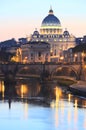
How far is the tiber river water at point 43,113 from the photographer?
4762 centimetres

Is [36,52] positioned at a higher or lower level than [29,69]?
higher

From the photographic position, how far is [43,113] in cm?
5456

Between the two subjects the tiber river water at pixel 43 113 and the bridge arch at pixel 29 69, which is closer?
the tiber river water at pixel 43 113

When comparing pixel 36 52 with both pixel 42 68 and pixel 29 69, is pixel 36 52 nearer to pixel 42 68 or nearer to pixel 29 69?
pixel 29 69

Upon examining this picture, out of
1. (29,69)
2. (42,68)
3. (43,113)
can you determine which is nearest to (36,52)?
(29,69)

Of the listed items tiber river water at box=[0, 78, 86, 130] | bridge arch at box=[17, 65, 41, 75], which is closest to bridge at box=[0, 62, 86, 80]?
bridge arch at box=[17, 65, 41, 75]

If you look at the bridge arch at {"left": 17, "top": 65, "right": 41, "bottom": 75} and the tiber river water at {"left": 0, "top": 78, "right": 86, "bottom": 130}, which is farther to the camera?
the bridge arch at {"left": 17, "top": 65, "right": 41, "bottom": 75}

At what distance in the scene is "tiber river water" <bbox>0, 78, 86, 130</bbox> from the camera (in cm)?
4762

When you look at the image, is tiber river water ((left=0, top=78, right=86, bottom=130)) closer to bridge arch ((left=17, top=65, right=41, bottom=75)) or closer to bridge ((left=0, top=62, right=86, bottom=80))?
bridge ((left=0, top=62, right=86, bottom=80))

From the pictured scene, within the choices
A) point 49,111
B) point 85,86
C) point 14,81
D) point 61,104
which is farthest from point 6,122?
point 14,81

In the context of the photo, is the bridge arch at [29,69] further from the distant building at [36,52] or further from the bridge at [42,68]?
the distant building at [36,52]

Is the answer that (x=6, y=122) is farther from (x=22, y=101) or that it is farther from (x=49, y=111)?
(x=22, y=101)

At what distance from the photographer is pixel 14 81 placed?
9150cm

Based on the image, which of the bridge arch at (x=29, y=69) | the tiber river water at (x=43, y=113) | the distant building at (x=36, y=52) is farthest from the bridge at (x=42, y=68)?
the distant building at (x=36, y=52)
